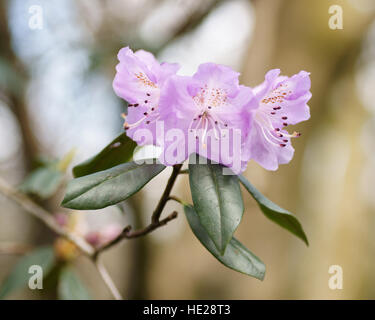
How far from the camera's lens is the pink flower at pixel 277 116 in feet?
2.29

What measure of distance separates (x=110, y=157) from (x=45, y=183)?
50 centimetres

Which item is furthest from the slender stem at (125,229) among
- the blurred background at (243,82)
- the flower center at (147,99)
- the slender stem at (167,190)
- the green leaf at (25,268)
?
the blurred background at (243,82)

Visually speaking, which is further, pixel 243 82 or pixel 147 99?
pixel 243 82

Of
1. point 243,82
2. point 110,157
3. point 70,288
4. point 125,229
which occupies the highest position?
point 243,82

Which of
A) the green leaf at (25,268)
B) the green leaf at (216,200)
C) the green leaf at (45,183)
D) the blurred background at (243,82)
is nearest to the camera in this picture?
the green leaf at (216,200)

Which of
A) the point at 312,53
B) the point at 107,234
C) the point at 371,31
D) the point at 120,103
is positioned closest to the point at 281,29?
the point at 312,53

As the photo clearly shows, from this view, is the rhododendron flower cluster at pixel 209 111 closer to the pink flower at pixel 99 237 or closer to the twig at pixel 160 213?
the twig at pixel 160 213

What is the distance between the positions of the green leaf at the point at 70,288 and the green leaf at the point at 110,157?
2.18 ft

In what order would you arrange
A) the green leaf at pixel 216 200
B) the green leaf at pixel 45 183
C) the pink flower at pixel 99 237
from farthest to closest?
the pink flower at pixel 99 237 < the green leaf at pixel 45 183 < the green leaf at pixel 216 200

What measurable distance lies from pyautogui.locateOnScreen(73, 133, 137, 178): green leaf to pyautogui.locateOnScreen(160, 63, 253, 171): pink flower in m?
0.17

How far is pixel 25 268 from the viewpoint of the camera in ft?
4.33

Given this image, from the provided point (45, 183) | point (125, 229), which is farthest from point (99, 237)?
point (125, 229)

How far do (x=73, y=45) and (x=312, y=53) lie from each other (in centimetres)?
161

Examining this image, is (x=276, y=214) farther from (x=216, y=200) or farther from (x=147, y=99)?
(x=147, y=99)
